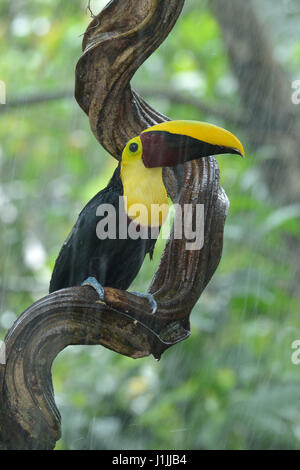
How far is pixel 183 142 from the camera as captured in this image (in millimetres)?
1580

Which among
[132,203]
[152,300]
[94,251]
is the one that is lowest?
[152,300]

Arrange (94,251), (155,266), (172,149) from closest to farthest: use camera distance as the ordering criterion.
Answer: (172,149) → (94,251) → (155,266)

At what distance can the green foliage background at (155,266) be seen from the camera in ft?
11.3

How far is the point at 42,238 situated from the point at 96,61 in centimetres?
454

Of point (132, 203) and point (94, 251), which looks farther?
point (94, 251)

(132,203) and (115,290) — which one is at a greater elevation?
(132,203)

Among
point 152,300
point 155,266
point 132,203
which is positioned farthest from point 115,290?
point 155,266

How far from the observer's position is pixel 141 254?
196cm

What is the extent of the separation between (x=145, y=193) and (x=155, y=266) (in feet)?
6.33

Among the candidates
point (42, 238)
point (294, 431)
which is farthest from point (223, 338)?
point (42, 238)

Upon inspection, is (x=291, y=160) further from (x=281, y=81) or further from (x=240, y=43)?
(x=240, y=43)

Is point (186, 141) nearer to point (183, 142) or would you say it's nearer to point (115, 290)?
point (183, 142)

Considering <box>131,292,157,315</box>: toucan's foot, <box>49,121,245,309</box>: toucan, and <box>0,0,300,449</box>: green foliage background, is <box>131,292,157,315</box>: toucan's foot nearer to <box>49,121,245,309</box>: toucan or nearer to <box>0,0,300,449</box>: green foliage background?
<box>49,121,245,309</box>: toucan

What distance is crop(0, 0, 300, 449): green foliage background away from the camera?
3438 millimetres
